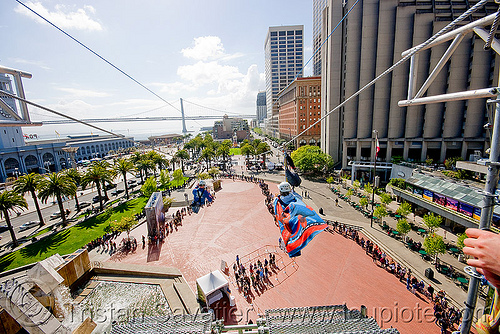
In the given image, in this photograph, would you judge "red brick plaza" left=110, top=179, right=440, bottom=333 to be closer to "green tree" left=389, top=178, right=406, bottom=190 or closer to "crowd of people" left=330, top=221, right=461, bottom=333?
"crowd of people" left=330, top=221, right=461, bottom=333

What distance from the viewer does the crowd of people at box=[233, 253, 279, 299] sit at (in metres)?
19.2

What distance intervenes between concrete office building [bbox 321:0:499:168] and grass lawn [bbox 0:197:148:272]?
52409mm

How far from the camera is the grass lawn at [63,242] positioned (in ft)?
80.6

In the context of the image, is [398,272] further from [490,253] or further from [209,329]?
[490,253]

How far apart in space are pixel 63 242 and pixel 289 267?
92.5 ft

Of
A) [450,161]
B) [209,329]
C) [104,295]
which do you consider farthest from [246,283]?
[450,161]

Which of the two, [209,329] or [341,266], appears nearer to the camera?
[209,329]

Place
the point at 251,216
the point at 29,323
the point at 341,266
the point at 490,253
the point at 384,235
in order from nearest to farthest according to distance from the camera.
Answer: the point at 490,253 < the point at 29,323 < the point at 341,266 < the point at 384,235 < the point at 251,216

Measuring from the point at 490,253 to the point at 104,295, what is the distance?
24.1m

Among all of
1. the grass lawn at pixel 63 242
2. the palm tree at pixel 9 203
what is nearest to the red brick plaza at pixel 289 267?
the grass lawn at pixel 63 242

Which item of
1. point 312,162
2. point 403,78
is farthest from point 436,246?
point 403,78

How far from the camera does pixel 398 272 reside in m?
19.7

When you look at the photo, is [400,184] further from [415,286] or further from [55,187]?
[55,187]

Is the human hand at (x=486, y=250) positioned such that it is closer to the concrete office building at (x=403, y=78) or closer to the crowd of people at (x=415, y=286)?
the crowd of people at (x=415, y=286)
